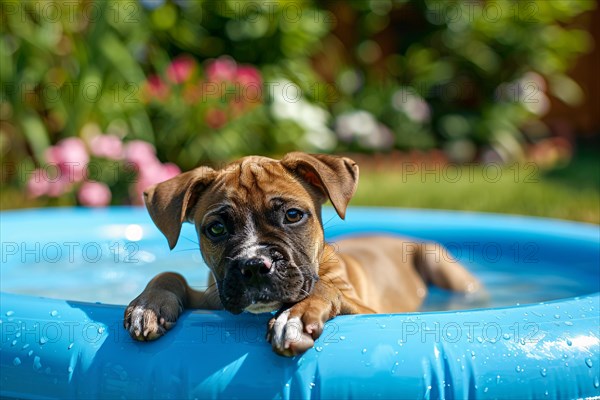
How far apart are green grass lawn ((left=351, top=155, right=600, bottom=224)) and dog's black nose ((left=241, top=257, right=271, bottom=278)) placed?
597cm

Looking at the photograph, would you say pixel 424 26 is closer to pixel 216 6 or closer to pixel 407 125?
pixel 407 125

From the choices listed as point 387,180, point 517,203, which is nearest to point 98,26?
point 387,180

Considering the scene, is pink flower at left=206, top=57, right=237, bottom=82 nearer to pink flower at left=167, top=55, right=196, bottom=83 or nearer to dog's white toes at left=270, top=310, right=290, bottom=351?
pink flower at left=167, top=55, right=196, bottom=83

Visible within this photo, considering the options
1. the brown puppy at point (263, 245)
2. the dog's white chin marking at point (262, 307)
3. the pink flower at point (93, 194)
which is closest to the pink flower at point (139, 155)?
the pink flower at point (93, 194)

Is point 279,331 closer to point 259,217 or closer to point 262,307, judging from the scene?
point 262,307

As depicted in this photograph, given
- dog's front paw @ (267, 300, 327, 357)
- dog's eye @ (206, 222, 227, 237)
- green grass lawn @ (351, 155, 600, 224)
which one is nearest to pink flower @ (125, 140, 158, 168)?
green grass lawn @ (351, 155, 600, 224)

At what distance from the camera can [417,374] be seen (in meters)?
3.60

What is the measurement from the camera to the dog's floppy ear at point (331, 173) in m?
4.18

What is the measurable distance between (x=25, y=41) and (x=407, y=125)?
6515mm

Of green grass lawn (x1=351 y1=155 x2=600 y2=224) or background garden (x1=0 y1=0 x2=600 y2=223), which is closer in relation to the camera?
green grass lawn (x1=351 y1=155 x2=600 y2=224)

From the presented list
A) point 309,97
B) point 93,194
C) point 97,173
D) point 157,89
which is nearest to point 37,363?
point 93,194

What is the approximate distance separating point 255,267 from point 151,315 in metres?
0.54

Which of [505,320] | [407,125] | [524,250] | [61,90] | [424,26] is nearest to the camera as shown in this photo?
[505,320]

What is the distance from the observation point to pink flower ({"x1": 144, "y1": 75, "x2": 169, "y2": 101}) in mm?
10492
